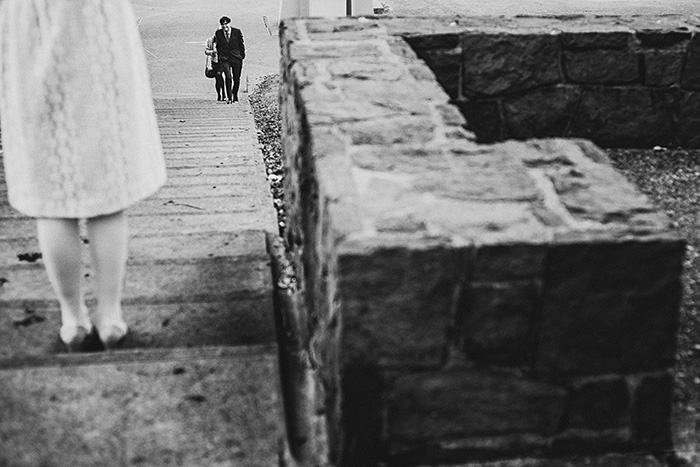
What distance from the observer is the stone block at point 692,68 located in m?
4.52

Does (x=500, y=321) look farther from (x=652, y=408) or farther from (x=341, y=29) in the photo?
(x=341, y=29)

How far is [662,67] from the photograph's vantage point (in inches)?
179

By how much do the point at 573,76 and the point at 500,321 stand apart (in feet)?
9.79

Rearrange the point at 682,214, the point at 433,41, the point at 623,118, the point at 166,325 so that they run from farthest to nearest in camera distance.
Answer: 1. the point at 623,118
2. the point at 433,41
3. the point at 682,214
4. the point at 166,325

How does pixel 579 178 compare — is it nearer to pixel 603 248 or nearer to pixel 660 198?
pixel 603 248

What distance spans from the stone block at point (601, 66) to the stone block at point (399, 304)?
3030mm

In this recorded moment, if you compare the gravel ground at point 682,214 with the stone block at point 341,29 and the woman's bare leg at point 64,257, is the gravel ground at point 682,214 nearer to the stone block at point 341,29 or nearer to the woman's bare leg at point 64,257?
the stone block at point 341,29

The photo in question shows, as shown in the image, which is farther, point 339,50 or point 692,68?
point 692,68

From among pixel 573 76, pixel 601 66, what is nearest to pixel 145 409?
pixel 573 76

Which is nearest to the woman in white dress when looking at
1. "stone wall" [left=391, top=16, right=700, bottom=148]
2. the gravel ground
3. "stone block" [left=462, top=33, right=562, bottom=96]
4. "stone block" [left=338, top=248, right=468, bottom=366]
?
"stone block" [left=338, top=248, right=468, bottom=366]

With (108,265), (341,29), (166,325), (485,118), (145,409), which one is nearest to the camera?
(145,409)

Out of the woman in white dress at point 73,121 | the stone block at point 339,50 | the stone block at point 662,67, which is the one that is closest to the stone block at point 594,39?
the stone block at point 662,67

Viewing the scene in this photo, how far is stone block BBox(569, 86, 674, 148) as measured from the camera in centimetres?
457

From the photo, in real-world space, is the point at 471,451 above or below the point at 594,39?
below
